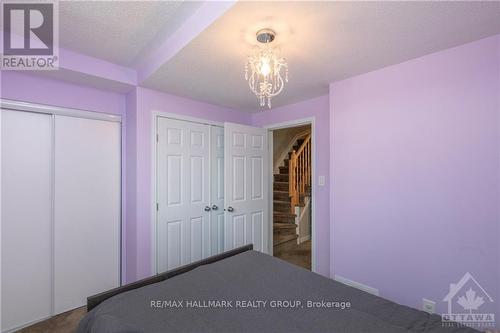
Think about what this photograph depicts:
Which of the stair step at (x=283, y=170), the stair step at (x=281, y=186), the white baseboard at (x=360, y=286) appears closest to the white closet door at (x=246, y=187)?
the white baseboard at (x=360, y=286)

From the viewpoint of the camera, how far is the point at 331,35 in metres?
1.50

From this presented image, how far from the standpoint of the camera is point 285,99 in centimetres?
282

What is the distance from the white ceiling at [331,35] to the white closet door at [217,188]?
918 millimetres

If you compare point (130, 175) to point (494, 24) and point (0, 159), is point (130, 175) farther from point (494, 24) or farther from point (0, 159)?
point (494, 24)

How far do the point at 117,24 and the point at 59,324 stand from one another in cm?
251

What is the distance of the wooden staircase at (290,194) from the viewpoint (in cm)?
437

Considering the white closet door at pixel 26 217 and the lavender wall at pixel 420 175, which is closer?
the lavender wall at pixel 420 175

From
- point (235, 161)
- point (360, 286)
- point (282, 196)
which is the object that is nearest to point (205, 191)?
point (235, 161)

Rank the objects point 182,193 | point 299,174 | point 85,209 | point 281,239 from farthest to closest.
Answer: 1. point 299,174
2. point 281,239
3. point 182,193
4. point 85,209

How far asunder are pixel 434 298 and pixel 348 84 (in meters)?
1.84

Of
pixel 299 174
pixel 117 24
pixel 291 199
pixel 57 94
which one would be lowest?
pixel 291 199

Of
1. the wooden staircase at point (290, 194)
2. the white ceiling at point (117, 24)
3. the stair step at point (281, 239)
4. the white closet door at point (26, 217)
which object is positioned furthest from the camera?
the wooden staircase at point (290, 194)
